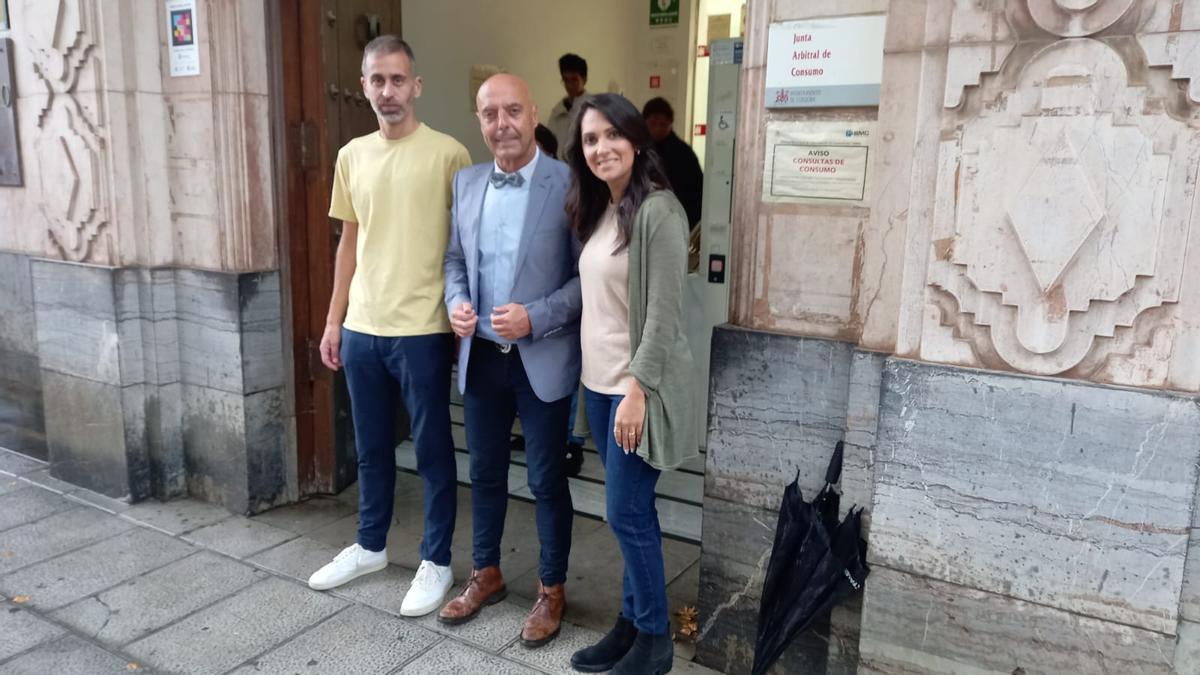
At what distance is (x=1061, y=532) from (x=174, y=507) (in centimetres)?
396

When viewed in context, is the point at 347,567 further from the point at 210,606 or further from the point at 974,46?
the point at 974,46

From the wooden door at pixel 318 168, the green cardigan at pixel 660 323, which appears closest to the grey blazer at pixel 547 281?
the green cardigan at pixel 660 323

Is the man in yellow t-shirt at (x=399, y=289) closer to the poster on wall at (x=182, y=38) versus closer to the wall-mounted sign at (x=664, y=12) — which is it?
the poster on wall at (x=182, y=38)

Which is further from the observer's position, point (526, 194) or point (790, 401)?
point (526, 194)

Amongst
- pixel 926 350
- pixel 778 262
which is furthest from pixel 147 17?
pixel 926 350

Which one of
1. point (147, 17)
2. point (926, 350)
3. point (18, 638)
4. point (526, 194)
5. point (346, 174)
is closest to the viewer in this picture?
point (926, 350)

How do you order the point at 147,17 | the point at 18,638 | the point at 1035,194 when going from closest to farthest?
the point at 1035,194 → the point at 18,638 → the point at 147,17

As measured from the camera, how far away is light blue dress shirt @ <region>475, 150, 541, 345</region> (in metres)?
2.96

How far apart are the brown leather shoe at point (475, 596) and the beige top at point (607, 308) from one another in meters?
1.08

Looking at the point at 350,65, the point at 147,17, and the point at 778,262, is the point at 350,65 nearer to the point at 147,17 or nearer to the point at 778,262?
the point at 147,17

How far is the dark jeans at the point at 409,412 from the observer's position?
3291 millimetres

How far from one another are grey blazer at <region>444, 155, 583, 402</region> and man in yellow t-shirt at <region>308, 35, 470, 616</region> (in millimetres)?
266

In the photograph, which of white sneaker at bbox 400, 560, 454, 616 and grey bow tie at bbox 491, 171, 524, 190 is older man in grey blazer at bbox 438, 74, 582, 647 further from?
white sneaker at bbox 400, 560, 454, 616

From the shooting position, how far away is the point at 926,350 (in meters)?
2.38
